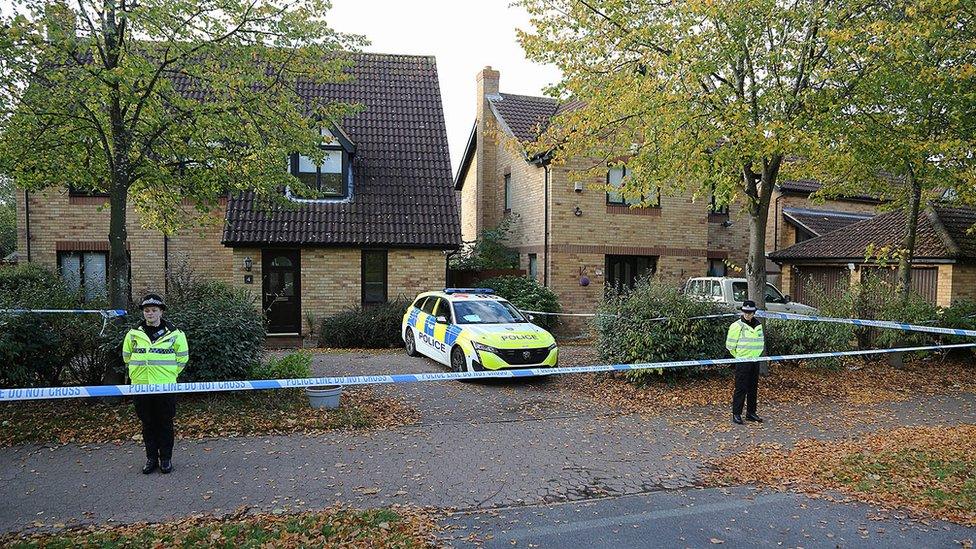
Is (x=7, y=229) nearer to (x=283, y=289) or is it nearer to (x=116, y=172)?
(x=283, y=289)

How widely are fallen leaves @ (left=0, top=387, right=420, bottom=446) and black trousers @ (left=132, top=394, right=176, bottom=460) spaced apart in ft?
3.79

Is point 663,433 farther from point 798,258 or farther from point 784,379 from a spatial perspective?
point 798,258

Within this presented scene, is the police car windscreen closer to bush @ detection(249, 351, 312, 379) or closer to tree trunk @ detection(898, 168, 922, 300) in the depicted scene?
bush @ detection(249, 351, 312, 379)

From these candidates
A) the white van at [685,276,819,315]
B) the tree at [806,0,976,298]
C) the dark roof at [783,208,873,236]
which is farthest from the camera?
the dark roof at [783,208,873,236]

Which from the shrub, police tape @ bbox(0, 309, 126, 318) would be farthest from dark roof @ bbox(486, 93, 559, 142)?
police tape @ bbox(0, 309, 126, 318)

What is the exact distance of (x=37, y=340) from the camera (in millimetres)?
8070

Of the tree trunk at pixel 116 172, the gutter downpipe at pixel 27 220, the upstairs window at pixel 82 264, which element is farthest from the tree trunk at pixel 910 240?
the gutter downpipe at pixel 27 220

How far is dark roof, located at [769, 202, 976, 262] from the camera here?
15.3m

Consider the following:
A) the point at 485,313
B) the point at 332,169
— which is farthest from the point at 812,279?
the point at 332,169

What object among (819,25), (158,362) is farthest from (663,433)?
(819,25)

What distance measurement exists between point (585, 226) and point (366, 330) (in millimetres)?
7041

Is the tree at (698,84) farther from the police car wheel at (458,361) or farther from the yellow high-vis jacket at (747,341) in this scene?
the police car wheel at (458,361)

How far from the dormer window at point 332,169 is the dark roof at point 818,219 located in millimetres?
15915

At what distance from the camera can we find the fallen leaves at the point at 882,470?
5.76 m
